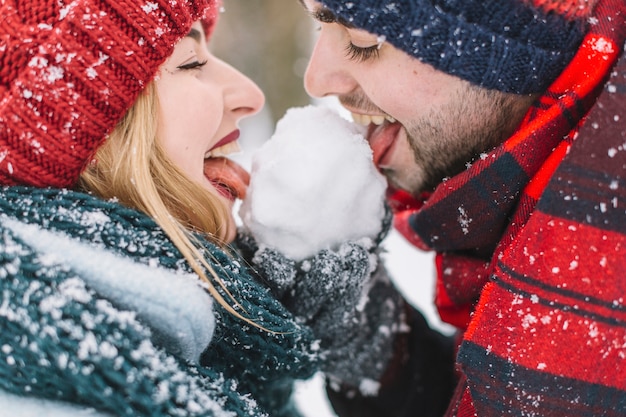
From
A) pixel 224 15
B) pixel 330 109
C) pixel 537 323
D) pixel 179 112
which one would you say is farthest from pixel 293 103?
pixel 537 323

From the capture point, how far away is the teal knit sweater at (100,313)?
1021 millimetres

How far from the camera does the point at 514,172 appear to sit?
137 centimetres

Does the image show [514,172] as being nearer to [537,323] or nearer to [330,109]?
[537,323]

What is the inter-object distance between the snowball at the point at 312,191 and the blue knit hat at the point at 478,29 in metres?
0.34

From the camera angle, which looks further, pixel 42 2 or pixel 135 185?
pixel 135 185

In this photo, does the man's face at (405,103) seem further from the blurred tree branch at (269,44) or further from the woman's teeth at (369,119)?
the blurred tree branch at (269,44)

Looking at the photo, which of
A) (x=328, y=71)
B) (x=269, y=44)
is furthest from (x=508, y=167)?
(x=269, y=44)

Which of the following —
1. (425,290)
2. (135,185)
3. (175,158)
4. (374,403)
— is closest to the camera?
(135,185)

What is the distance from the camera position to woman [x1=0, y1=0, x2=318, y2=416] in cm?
103

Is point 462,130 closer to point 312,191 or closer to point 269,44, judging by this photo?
point 312,191

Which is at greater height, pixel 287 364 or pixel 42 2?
pixel 42 2

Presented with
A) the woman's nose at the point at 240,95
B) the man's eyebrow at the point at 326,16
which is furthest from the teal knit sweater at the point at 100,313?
the man's eyebrow at the point at 326,16

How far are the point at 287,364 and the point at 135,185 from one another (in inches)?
22.9

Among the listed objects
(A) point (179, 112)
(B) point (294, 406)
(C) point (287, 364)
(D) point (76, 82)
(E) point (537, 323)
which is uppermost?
(D) point (76, 82)
